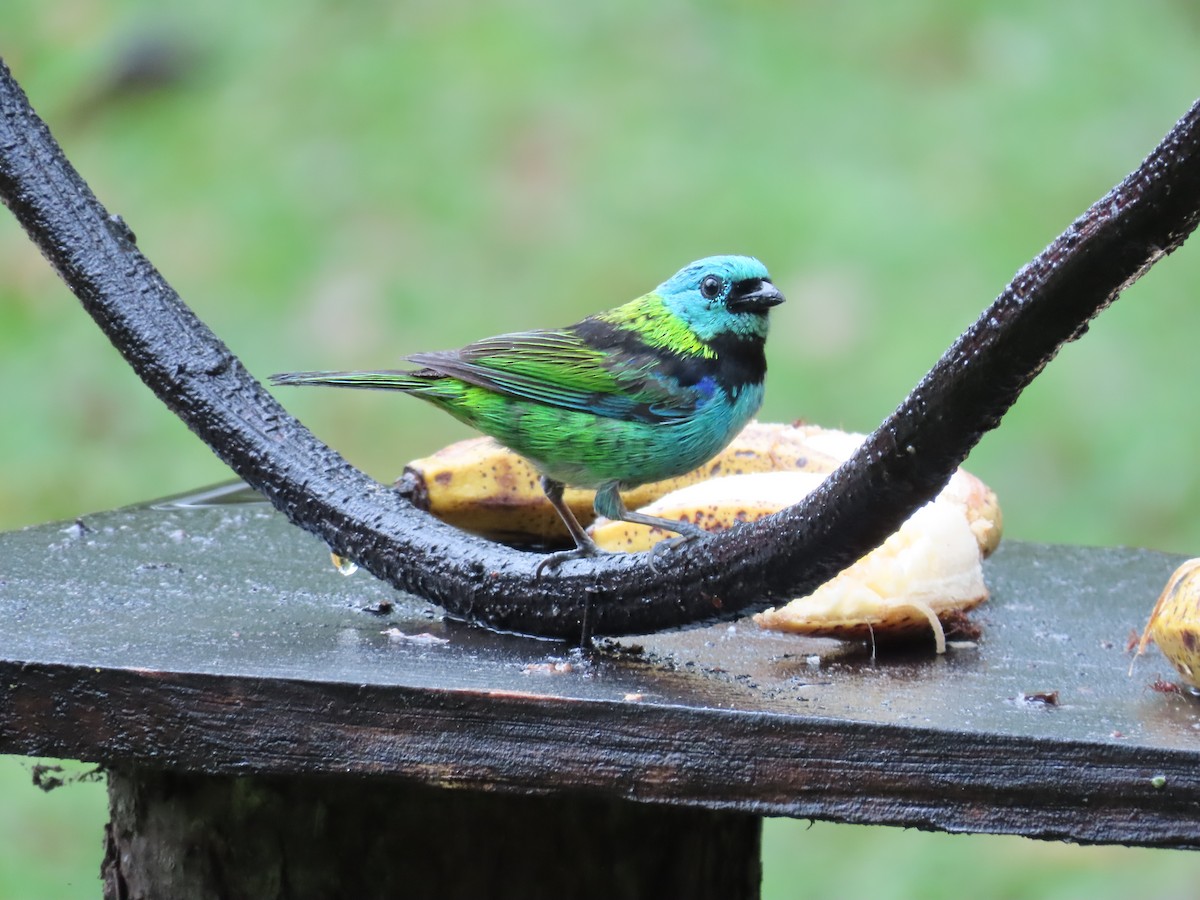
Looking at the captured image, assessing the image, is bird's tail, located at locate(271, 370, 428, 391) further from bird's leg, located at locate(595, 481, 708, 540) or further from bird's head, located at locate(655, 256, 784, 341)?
bird's head, located at locate(655, 256, 784, 341)

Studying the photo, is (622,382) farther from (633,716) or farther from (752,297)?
(633,716)

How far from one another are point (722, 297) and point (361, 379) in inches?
28.1

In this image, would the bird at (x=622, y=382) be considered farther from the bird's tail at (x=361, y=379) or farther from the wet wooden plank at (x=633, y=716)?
the wet wooden plank at (x=633, y=716)

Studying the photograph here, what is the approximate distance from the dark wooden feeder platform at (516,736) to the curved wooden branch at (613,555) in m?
0.11

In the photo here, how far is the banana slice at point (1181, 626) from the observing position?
2.35 meters

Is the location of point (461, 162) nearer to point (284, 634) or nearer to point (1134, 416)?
point (1134, 416)

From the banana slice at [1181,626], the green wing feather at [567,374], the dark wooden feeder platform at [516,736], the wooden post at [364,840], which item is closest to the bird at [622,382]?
the green wing feather at [567,374]

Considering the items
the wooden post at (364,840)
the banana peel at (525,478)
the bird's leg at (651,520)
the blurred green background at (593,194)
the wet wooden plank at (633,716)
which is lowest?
the wooden post at (364,840)

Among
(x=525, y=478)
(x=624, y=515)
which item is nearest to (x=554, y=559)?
(x=624, y=515)

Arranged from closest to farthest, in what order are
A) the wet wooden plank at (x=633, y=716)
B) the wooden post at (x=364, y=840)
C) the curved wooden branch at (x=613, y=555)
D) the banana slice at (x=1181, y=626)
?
1. the curved wooden branch at (x=613, y=555)
2. the wet wooden plank at (x=633, y=716)
3. the banana slice at (x=1181, y=626)
4. the wooden post at (x=364, y=840)

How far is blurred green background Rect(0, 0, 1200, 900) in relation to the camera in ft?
22.5

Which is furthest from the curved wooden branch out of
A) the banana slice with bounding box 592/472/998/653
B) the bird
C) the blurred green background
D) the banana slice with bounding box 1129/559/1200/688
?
the blurred green background

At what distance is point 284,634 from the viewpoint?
2576 mm

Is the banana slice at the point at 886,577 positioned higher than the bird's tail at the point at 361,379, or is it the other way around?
the bird's tail at the point at 361,379
